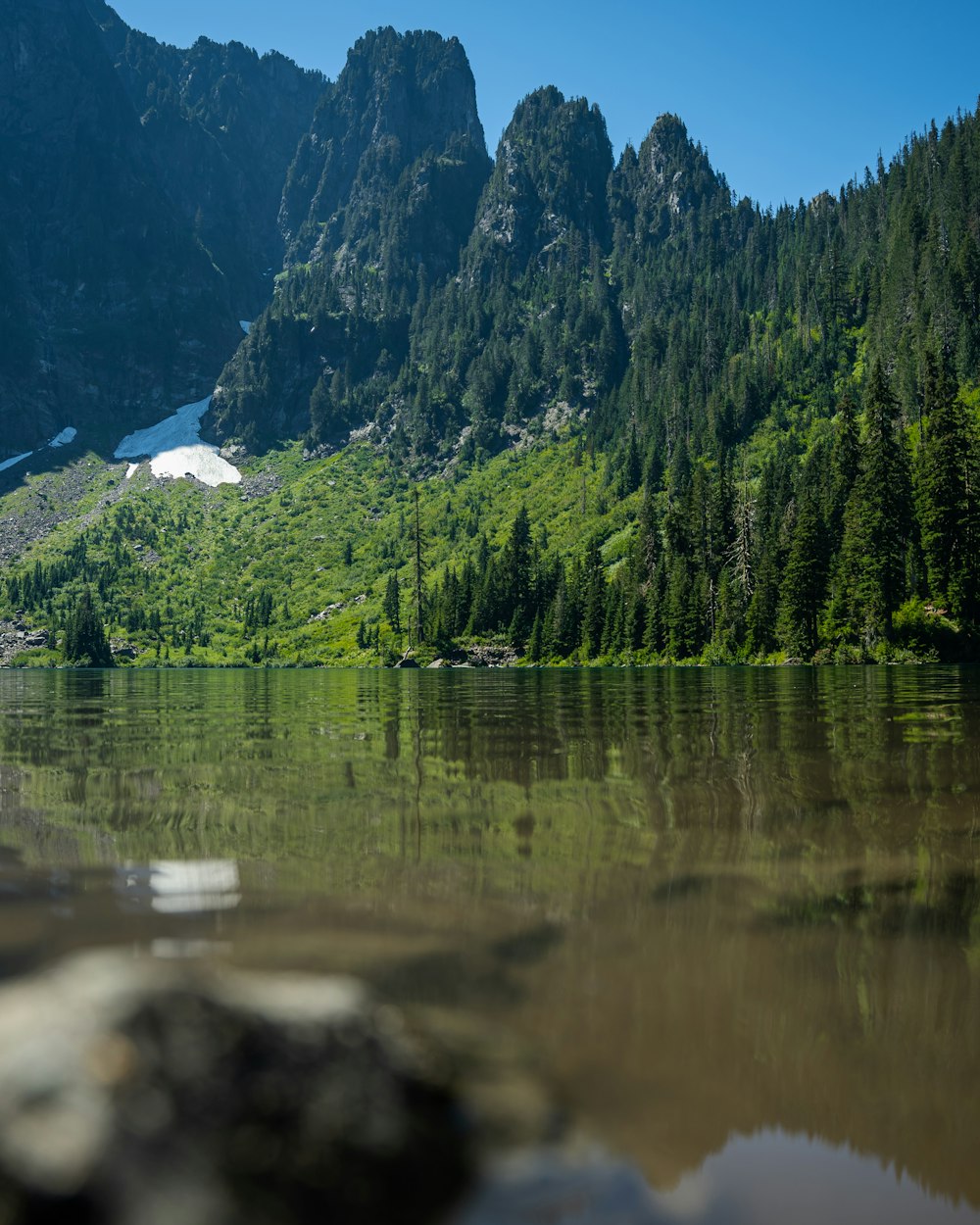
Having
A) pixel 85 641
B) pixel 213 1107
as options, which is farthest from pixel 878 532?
pixel 85 641

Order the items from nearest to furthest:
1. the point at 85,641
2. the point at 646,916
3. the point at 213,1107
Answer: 1. the point at 213,1107
2. the point at 646,916
3. the point at 85,641

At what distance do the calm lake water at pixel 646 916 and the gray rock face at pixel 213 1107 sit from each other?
1026mm

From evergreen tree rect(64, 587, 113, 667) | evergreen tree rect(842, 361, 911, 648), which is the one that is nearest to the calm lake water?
evergreen tree rect(842, 361, 911, 648)

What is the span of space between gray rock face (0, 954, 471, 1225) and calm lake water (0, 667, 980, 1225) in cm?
103

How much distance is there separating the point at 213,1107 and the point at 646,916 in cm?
450

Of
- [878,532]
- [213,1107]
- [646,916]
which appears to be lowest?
[646,916]

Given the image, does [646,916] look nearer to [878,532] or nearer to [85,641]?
[878,532]

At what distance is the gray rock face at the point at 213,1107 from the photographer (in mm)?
3609

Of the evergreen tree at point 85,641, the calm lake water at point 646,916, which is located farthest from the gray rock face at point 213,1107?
the evergreen tree at point 85,641

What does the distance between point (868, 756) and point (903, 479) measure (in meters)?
81.3

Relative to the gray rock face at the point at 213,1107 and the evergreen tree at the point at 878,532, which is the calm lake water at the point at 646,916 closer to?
the gray rock face at the point at 213,1107

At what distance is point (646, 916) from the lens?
25.0 ft

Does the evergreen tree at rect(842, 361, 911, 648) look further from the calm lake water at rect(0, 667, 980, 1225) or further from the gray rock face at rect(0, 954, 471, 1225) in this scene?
the gray rock face at rect(0, 954, 471, 1225)

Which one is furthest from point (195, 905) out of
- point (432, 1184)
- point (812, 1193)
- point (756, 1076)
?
point (812, 1193)
